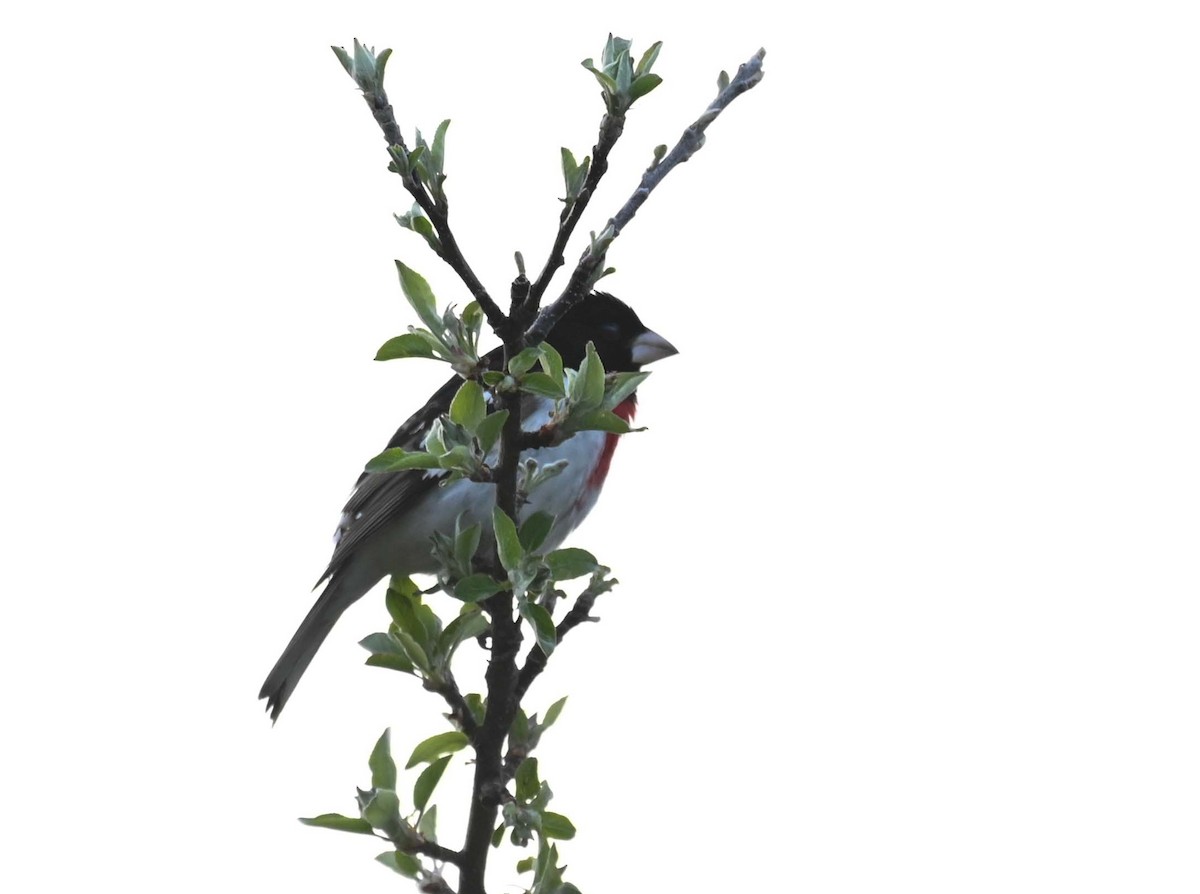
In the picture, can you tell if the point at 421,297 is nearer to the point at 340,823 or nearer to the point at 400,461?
the point at 400,461

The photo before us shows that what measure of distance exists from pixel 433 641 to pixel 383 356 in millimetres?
733

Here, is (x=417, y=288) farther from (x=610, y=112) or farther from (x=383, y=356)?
(x=610, y=112)

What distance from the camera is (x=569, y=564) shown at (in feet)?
9.04

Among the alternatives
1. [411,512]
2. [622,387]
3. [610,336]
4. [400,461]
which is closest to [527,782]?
[400,461]

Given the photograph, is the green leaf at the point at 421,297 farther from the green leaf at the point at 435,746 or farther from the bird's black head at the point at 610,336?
the bird's black head at the point at 610,336

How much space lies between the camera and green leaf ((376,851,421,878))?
295 centimetres

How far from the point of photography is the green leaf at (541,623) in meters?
2.72

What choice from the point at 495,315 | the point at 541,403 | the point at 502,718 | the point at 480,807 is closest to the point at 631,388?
the point at 495,315

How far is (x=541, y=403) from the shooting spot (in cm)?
467

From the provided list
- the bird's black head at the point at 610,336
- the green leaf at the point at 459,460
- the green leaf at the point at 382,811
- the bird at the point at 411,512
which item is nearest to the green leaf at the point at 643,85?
the green leaf at the point at 459,460

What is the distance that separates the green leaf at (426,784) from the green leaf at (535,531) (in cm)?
66

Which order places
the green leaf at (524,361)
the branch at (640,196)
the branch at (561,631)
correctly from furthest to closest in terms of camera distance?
the branch at (561,631) < the branch at (640,196) < the green leaf at (524,361)

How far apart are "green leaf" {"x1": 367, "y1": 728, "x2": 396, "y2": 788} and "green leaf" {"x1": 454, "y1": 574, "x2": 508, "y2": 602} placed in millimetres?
542

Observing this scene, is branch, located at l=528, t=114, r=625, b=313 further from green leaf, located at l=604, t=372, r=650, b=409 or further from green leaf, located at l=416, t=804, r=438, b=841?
green leaf, located at l=416, t=804, r=438, b=841
